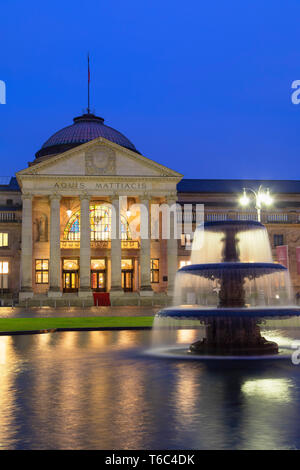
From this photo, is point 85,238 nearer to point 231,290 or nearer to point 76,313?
point 76,313

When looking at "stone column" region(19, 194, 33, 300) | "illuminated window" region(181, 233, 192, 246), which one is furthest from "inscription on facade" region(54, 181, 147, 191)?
"illuminated window" region(181, 233, 192, 246)

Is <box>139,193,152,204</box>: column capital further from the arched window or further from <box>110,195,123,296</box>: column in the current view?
the arched window

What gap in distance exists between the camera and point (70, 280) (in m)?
74.8

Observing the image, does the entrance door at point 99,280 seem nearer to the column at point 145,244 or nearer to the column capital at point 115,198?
the column at point 145,244

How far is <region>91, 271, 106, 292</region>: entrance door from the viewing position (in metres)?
75.0

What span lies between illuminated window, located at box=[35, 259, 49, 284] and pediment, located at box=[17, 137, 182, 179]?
11076 millimetres

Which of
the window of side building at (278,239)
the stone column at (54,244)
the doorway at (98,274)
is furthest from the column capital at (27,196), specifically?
the window of side building at (278,239)

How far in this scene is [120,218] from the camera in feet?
235

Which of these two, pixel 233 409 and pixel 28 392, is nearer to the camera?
pixel 233 409

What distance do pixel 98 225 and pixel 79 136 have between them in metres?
19.6

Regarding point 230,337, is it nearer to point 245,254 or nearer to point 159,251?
point 245,254

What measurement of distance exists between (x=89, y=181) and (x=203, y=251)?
165ft
